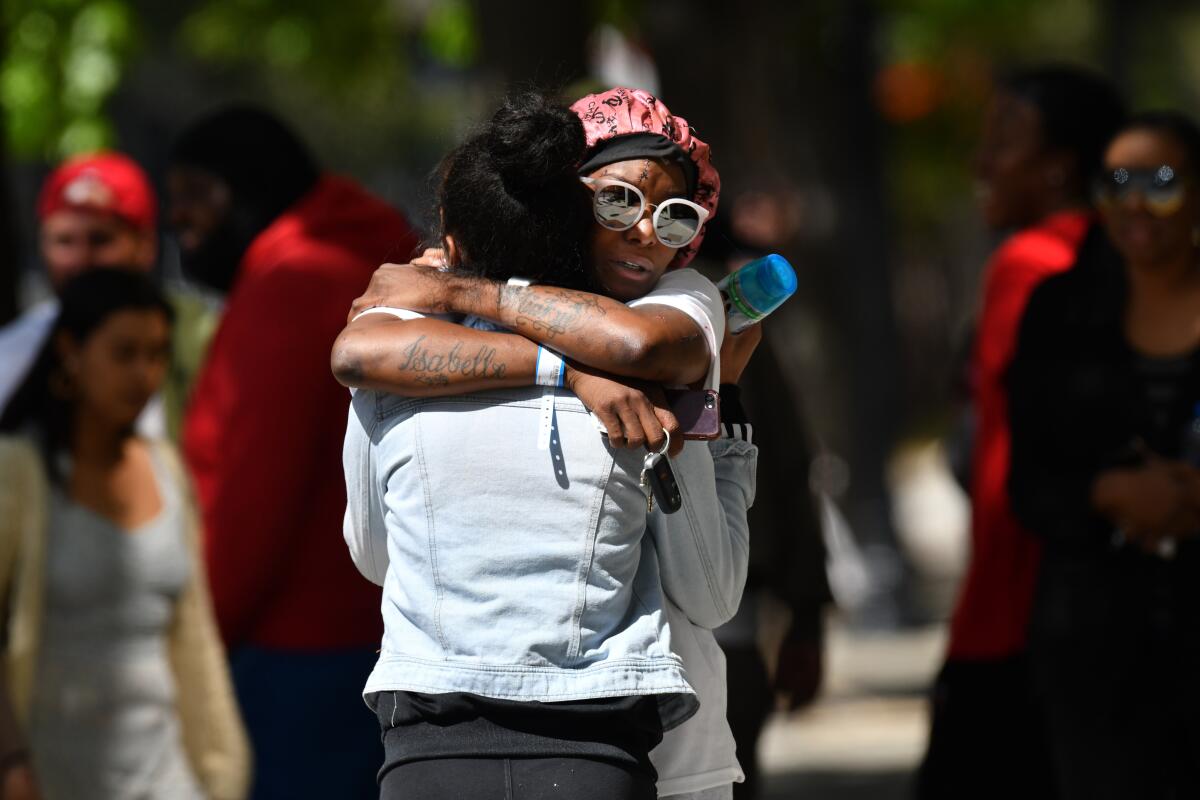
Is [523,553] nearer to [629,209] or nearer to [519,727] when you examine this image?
[519,727]

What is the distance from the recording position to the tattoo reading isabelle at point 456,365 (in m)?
2.55

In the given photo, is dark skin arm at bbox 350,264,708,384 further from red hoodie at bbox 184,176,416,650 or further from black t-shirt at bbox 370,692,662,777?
red hoodie at bbox 184,176,416,650

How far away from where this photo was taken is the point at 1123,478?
4.12m

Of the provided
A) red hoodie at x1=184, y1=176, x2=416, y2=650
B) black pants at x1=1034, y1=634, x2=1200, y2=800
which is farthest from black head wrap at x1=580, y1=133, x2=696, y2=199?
black pants at x1=1034, y1=634, x2=1200, y2=800

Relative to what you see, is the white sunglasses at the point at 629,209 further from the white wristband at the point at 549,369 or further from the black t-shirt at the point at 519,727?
the black t-shirt at the point at 519,727

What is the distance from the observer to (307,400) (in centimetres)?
430

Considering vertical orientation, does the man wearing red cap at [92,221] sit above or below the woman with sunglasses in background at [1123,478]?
above

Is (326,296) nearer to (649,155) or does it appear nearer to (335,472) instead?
(335,472)

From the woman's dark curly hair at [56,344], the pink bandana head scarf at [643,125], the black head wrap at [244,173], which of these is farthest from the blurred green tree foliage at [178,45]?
the pink bandana head scarf at [643,125]

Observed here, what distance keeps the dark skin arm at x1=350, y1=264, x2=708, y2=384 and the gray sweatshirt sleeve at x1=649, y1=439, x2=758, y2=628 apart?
0.13 m

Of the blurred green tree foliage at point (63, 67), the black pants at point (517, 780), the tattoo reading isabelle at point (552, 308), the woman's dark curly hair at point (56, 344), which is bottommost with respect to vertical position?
the black pants at point (517, 780)

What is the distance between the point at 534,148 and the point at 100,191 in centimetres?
359

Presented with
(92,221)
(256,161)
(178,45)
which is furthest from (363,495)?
(178,45)

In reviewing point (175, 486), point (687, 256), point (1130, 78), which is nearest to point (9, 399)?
point (175, 486)
